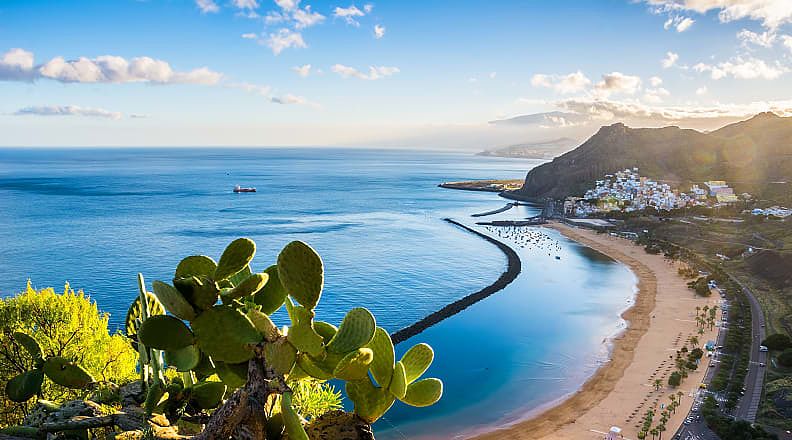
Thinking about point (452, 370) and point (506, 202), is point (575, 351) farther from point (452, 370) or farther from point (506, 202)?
point (506, 202)

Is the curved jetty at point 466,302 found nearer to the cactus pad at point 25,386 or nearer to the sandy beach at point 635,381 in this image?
the sandy beach at point 635,381

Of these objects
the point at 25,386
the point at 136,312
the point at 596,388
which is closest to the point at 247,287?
the point at 136,312

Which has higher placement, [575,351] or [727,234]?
[727,234]

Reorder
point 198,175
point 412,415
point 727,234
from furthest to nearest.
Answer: point 198,175 < point 727,234 < point 412,415

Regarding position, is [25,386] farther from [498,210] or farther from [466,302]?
[498,210]

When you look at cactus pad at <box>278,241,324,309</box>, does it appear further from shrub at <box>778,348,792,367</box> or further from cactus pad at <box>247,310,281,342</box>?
shrub at <box>778,348,792,367</box>

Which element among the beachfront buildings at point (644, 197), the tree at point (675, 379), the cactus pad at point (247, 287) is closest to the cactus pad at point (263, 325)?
the cactus pad at point (247, 287)

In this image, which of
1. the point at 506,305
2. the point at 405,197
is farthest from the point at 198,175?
the point at 506,305

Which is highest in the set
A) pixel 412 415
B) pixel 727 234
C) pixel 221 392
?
pixel 221 392
